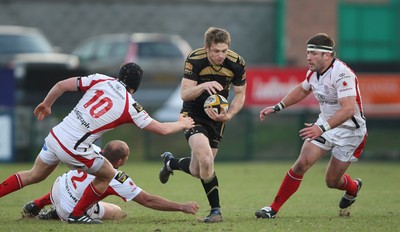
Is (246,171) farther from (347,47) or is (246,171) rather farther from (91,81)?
(347,47)

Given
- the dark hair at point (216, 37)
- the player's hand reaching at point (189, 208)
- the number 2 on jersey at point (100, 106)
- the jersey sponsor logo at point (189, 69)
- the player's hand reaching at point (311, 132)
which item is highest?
the dark hair at point (216, 37)

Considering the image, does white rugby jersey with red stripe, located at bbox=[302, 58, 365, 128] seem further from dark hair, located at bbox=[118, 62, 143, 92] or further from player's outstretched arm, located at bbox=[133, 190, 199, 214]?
dark hair, located at bbox=[118, 62, 143, 92]

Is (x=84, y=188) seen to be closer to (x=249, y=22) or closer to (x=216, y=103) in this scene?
(x=216, y=103)

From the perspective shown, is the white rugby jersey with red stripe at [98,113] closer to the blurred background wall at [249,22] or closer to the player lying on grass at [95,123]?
the player lying on grass at [95,123]

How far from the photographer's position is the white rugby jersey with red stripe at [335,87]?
10531 mm

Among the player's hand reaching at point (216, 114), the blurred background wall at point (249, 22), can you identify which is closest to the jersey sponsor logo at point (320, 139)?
the player's hand reaching at point (216, 114)

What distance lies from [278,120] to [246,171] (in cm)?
312

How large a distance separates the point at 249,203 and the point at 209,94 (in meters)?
2.68

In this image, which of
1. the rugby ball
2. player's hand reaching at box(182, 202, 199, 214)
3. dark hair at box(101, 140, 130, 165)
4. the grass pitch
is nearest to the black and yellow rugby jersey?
the rugby ball

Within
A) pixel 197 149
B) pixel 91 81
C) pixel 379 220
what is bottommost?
pixel 379 220

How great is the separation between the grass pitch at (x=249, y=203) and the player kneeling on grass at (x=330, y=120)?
0.38 meters

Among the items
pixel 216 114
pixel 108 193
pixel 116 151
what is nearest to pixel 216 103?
pixel 216 114

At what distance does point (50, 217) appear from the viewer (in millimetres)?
10469

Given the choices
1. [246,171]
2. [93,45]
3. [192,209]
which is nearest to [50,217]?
[192,209]
